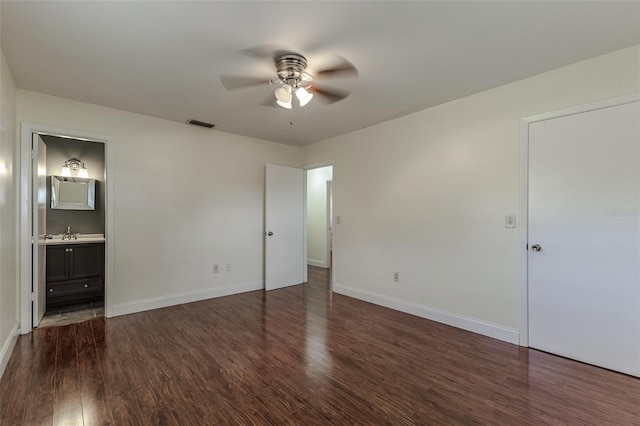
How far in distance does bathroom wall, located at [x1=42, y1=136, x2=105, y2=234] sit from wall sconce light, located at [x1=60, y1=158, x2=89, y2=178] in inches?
1.6

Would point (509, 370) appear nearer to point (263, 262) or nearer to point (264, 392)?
point (264, 392)

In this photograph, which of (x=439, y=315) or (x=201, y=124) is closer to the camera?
(x=439, y=315)

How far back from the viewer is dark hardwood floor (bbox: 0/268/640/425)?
5.85 feet

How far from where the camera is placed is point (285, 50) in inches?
85.8

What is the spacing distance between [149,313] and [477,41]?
14.3 feet

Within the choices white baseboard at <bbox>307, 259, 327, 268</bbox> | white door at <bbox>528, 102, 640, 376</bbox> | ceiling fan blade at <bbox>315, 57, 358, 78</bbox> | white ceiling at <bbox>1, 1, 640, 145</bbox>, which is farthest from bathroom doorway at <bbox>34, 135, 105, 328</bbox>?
white door at <bbox>528, 102, 640, 376</bbox>

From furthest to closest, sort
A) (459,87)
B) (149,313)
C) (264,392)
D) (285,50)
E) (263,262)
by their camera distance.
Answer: (263,262)
(149,313)
(459,87)
(285,50)
(264,392)

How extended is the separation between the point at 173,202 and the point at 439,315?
12.1 feet

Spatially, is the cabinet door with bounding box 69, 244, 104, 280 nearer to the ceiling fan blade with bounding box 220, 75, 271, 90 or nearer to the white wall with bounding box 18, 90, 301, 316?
the white wall with bounding box 18, 90, 301, 316

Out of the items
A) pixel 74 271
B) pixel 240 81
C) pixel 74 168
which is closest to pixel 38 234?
pixel 74 271

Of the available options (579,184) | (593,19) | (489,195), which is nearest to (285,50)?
(593,19)

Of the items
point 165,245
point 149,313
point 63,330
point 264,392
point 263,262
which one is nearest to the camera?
point 264,392

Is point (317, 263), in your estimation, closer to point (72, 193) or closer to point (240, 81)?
point (72, 193)

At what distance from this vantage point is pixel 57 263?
3.77 m
